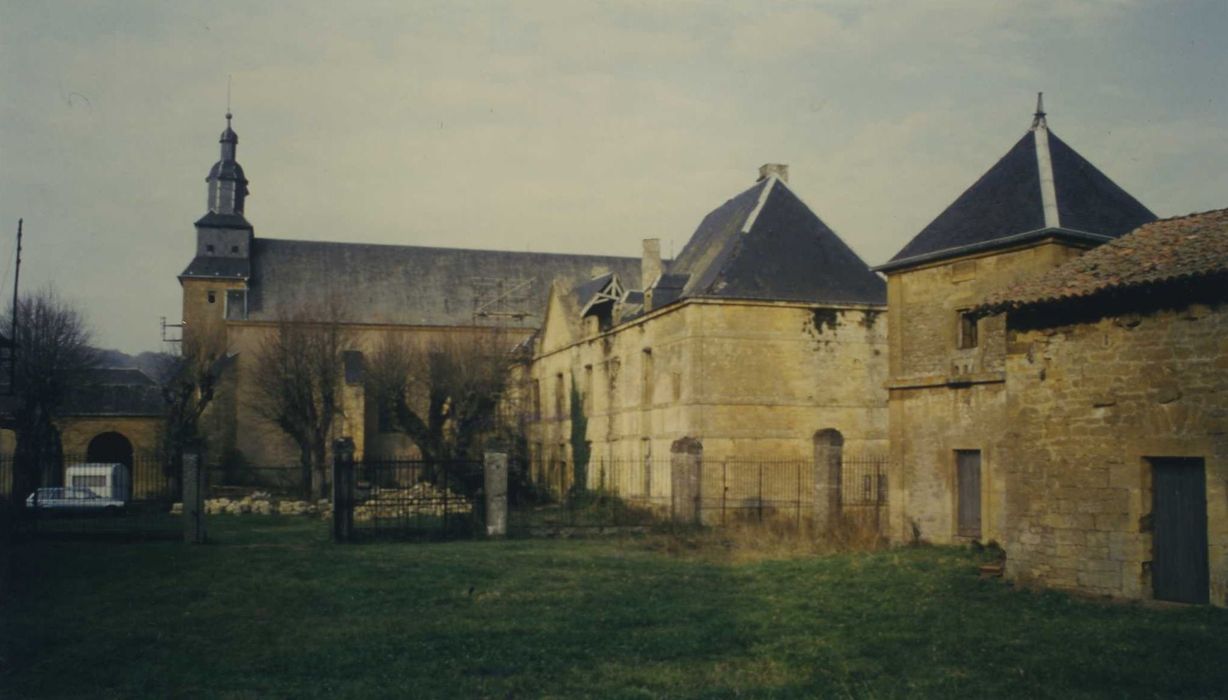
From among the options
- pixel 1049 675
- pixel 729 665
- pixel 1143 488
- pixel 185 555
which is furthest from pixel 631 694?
pixel 185 555

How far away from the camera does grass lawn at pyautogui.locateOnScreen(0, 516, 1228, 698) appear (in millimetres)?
8234

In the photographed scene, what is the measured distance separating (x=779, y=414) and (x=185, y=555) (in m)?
15.0

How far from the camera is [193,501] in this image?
19422 mm

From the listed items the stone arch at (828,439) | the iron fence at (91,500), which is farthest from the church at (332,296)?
the stone arch at (828,439)

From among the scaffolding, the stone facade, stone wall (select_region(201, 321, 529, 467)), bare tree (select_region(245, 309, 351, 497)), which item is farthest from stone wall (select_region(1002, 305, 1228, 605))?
the scaffolding

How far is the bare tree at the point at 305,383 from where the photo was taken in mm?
38281

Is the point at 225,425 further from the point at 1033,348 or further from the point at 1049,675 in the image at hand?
the point at 1049,675

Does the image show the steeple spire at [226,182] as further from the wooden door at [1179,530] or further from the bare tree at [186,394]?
the wooden door at [1179,530]

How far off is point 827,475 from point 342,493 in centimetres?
937

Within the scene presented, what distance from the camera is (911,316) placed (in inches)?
767

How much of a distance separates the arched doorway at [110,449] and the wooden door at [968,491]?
3606 centimetres

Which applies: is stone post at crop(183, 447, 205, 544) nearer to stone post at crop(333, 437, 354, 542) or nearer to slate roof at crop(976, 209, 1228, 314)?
stone post at crop(333, 437, 354, 542)

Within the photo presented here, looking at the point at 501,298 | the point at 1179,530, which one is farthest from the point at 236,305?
the point at 1179,530

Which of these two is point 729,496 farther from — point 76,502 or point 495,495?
point 76,502
